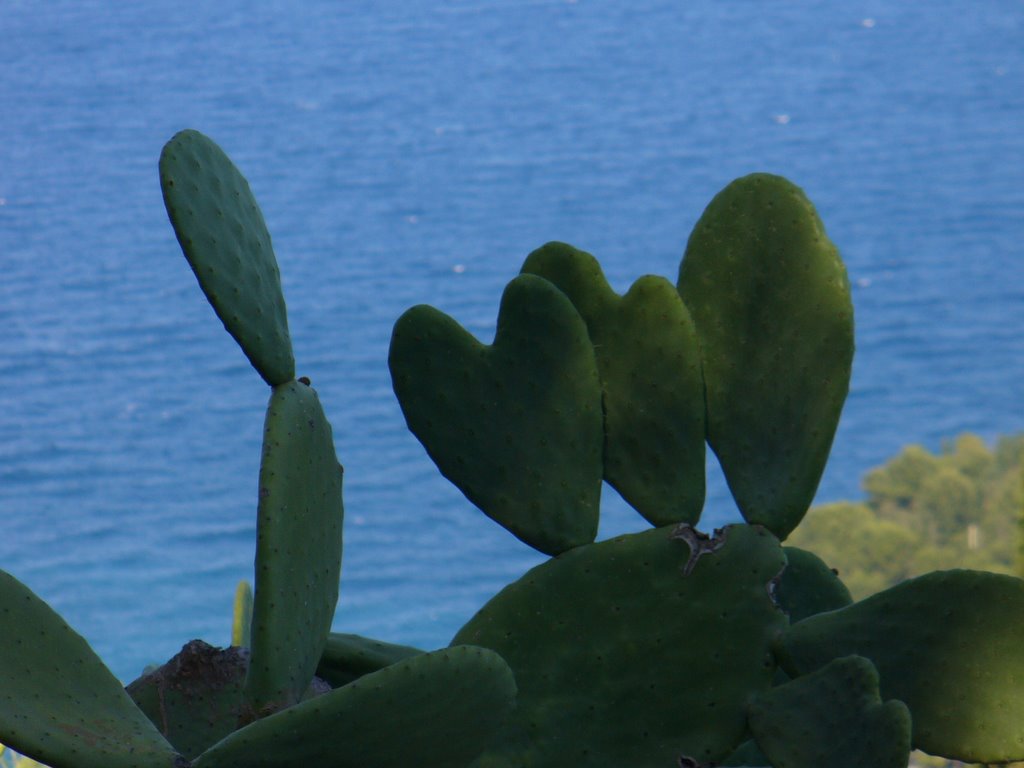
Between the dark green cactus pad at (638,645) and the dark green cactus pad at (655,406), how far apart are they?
0.03 m

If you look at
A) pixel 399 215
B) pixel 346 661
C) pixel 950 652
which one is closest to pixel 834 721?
pixel 950 652

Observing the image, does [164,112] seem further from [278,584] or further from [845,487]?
[278,584]

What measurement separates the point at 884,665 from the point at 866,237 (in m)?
9.00

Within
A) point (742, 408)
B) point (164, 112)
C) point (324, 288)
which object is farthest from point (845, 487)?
point (742, 408)

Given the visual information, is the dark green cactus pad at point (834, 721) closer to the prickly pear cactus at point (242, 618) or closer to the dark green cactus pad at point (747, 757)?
the dark green cactus pad at point (747, 757)

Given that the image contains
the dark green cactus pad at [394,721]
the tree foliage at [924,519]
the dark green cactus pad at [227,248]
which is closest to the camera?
the dark green cactus pad at [394,721]

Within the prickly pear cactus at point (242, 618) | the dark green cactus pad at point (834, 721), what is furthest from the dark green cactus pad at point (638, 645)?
the prickly pear cactus at point (242, 618)

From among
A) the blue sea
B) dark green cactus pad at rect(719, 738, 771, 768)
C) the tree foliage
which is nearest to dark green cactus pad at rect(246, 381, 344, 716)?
dark green cactus pad at rect(719, 738, 771, 768)

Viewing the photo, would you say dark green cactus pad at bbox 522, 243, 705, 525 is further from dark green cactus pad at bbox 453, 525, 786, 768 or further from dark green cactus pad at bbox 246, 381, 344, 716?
dark green cactus pad at bbox 246, 381, 344, 716

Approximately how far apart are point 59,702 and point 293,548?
0.49 ft

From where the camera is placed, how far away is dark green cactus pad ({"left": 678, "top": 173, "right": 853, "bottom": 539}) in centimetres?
94

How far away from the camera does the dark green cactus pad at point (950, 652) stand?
0.85 meters

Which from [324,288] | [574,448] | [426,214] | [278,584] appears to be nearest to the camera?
[278,584]

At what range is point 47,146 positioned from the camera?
977 centimetres
